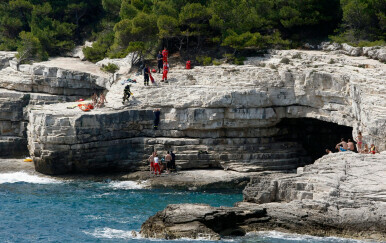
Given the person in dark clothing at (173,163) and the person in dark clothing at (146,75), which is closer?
the person in dark clothing at (173,163)

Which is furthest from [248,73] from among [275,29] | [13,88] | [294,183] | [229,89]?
[13,88]

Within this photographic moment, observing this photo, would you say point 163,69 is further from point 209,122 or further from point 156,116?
point 209,122

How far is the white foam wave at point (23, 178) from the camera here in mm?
39156

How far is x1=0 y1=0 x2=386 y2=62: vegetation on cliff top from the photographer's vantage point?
146 feet

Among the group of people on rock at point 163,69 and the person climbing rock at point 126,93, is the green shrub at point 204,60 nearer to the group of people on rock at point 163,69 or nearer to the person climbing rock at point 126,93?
the group of people on rock at point 163,69

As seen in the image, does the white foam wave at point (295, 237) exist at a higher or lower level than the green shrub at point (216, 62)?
lower

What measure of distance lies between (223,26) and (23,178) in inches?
661

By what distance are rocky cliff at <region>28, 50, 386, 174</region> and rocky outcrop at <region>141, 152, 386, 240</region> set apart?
919cm

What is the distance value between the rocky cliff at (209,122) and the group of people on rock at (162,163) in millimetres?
561

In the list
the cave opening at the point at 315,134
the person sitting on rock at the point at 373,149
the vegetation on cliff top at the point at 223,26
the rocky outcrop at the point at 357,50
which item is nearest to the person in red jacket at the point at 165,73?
the vegetation on cliff top at the point at 223,26

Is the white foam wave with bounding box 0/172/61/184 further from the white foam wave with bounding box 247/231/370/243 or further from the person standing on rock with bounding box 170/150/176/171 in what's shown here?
the white foam wave with bounding box 247/231/370/243

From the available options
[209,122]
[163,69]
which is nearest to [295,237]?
[209,122]

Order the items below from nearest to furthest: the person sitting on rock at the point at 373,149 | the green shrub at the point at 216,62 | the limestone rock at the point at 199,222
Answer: the limestone rock at the point at 199,222, the person sitting on rock at the point at 373,149, the green shrub at the point at 216,62

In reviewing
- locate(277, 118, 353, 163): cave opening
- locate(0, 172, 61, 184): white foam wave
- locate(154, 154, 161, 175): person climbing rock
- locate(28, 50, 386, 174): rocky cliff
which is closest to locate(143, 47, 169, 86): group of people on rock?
locate(28, 50, 386, 174): rocky cliff
